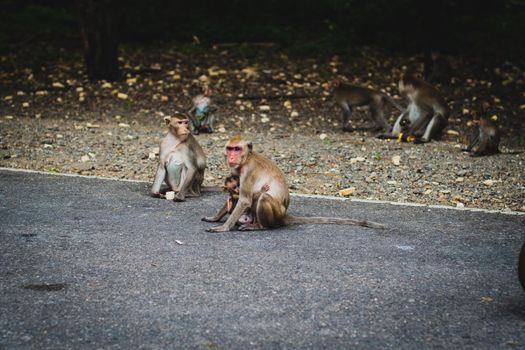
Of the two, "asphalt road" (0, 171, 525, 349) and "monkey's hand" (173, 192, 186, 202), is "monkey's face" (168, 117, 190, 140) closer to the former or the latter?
"monkey's hand" (173, 192, 186, 202)

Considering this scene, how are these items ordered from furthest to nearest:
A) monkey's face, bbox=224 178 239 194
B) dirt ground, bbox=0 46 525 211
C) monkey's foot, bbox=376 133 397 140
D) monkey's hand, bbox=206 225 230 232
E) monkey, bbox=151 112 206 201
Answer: monkey's foot, bbox=376 133 397 140 < dirt ground, bbox=0 46 525 211 < monkey, bbox=151 112 206 201 < monkey's face, bbox=224 178 239 194 < monkey's hand, bbox=206 225 230 232

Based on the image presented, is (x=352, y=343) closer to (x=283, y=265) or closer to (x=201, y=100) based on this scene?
(x=283, y=265)

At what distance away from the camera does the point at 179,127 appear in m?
7.68

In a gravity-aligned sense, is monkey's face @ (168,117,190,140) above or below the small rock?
above

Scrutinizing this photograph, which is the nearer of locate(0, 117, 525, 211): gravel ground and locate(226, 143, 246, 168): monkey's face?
locate(226, 143, 246, 168): monkey's face

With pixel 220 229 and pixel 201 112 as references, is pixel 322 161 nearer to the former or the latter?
pixel 201 112

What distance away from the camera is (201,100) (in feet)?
37.7

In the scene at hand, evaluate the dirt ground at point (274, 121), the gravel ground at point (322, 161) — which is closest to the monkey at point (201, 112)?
the gravel ground at point (322, 161)

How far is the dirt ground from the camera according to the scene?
8797 mm

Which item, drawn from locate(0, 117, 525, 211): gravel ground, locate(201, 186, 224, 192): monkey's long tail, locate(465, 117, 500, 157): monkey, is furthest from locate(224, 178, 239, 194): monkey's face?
locate(465, 117, 500, 157): monkey

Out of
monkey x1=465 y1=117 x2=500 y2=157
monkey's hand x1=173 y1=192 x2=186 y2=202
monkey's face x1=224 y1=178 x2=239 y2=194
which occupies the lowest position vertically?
monkey's hand x1=173 y1=192 x2=186 y2=202

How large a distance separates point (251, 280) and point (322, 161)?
4830 millimetres

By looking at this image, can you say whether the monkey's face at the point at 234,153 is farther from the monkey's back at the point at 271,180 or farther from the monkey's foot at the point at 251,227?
the monkey's foot at the point at 251,227

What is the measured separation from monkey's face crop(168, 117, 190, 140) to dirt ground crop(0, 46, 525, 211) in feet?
3.68
